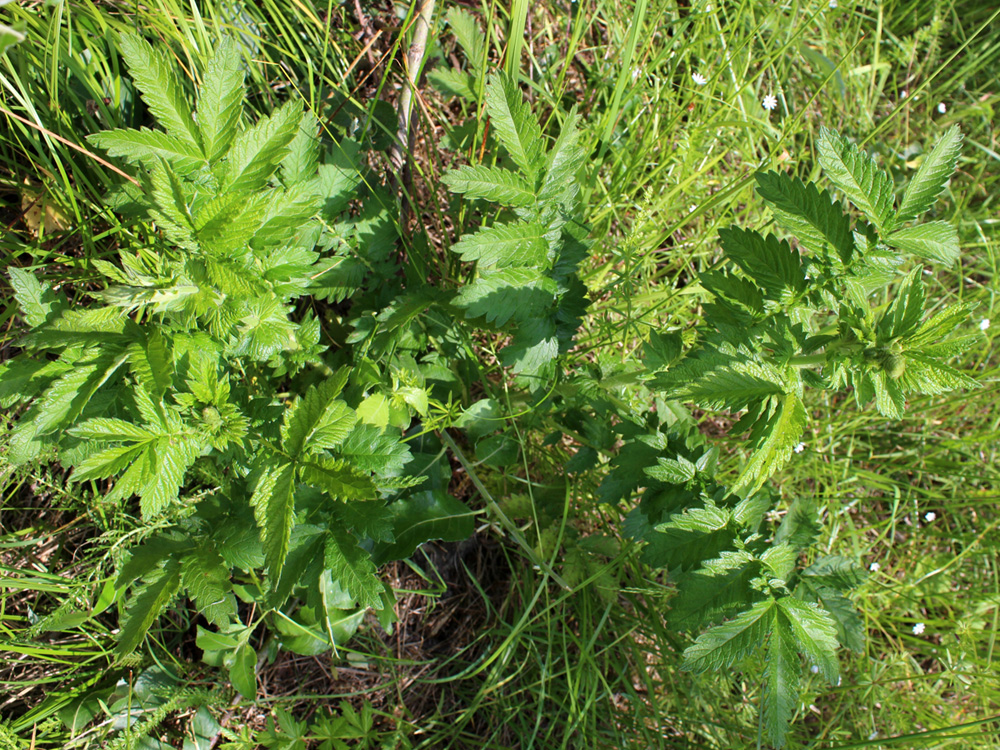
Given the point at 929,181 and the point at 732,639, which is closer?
the point at 929,181

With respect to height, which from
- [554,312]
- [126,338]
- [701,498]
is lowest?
[701,498]

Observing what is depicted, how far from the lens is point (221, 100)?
4.99 feet

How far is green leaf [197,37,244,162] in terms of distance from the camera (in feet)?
4.92

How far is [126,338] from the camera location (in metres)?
1.58

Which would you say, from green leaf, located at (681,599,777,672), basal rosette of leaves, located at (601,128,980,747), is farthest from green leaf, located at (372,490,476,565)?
green leaf, located at (681,599,777,672)

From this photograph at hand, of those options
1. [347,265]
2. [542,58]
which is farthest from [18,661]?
[542,58]

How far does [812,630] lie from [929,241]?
3.24 ft

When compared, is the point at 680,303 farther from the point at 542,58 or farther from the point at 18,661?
the point at 18,661

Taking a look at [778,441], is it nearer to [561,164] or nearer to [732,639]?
[732,639]

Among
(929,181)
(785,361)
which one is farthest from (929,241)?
(785,361)

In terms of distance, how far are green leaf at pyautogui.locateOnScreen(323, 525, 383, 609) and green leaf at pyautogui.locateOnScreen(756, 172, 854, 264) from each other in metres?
1.31

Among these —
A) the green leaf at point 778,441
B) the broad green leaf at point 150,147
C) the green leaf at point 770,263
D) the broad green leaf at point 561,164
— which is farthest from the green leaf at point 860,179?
the broad green leaf at point 150,147

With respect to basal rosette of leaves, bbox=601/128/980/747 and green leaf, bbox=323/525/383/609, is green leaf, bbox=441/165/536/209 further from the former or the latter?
green leaf, bbox=323/525/383/609

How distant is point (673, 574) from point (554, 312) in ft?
2.72
